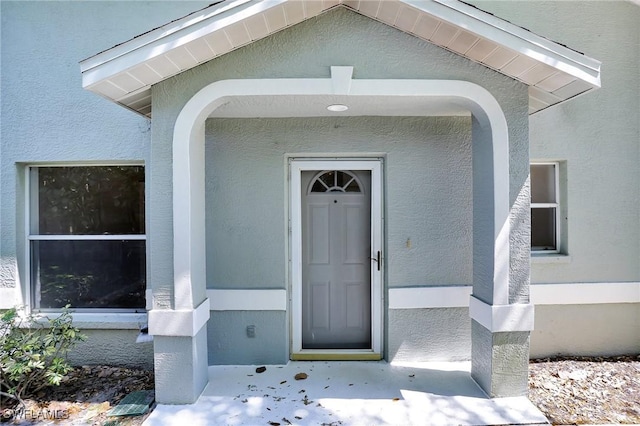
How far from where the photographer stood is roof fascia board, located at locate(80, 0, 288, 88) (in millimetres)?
3291

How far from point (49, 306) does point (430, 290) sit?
4.80m

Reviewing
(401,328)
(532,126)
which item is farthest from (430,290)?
(532,126)

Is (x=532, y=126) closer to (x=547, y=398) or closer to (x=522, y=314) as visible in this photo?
(x=522, y=314)

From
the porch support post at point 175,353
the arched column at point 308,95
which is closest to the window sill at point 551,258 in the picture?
the arched column at point 308,95

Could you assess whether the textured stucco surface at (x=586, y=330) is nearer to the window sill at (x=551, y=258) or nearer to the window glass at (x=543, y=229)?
the window sill at (x=551, y=258)

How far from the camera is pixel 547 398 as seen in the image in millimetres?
3947

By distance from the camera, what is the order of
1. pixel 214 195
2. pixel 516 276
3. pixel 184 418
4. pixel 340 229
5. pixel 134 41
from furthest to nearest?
pixel 340 229
pixel 214 195
pixel 516 276
pixel 184 418
pixel 134 41

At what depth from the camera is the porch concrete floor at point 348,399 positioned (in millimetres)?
3566

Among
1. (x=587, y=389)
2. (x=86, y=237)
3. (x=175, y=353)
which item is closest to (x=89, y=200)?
(x=86, y=237)

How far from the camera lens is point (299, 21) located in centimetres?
358

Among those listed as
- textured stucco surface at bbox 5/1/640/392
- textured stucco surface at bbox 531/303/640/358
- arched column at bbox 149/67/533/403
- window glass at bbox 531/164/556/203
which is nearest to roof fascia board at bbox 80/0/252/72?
arched column at bbox 149/67/533/403

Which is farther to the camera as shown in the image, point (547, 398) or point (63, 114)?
point (63, 114)

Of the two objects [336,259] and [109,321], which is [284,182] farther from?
[109,321]

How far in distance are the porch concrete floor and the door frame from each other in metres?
0.22
